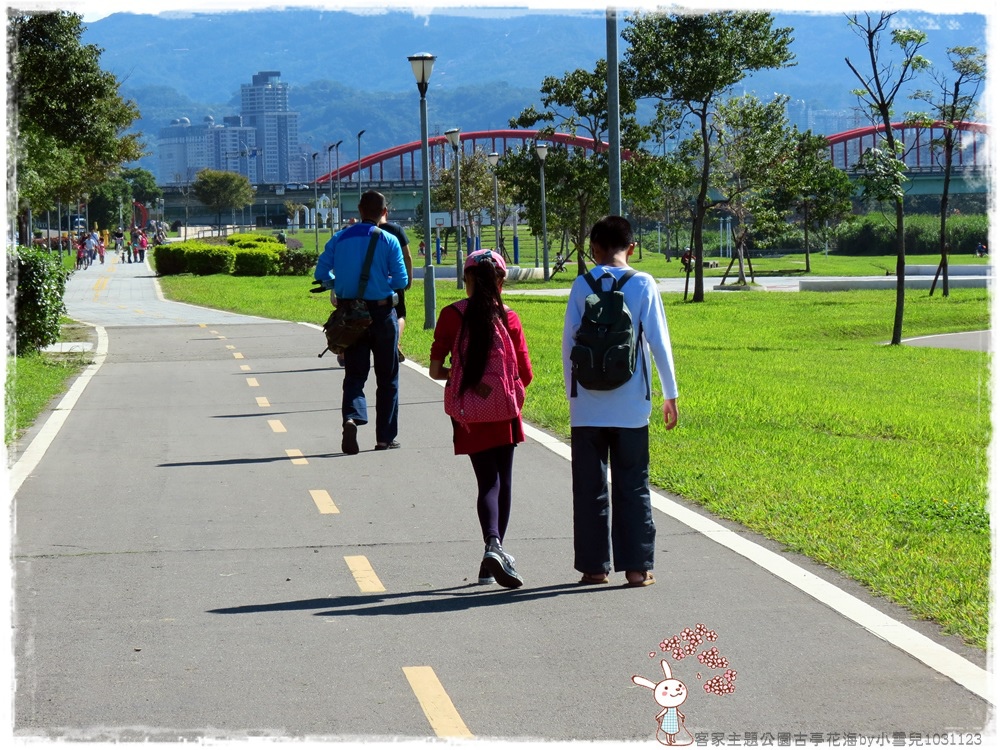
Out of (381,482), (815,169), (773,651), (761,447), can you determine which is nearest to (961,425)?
(761,447)

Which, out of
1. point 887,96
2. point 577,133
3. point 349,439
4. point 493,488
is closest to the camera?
point 493,488

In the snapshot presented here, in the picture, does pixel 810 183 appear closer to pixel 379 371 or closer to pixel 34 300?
pixel 34 300

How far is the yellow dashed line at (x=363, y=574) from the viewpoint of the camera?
6641mm

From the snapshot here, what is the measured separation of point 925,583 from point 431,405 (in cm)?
804

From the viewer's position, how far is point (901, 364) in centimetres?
2286

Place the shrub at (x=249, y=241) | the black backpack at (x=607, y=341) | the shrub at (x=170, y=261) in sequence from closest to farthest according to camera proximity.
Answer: the black backpack at (x=607, y=341)
the shrub at (x=170, y=261)
the shrub at (x=249, y=241)

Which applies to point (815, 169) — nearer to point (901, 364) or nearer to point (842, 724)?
point (901, 364)

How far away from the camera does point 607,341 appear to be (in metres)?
6.36

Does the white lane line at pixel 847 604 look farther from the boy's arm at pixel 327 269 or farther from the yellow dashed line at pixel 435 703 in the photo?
the boy's arm at pixel 327 269

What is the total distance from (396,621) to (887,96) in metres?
26.2

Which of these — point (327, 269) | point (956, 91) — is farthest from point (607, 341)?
point (956, 91)

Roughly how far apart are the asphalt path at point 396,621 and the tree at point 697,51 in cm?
3333

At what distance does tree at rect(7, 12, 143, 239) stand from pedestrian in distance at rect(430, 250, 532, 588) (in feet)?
67.2

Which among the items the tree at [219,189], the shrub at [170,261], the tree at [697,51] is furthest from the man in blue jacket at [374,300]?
the tree at [219,189]
